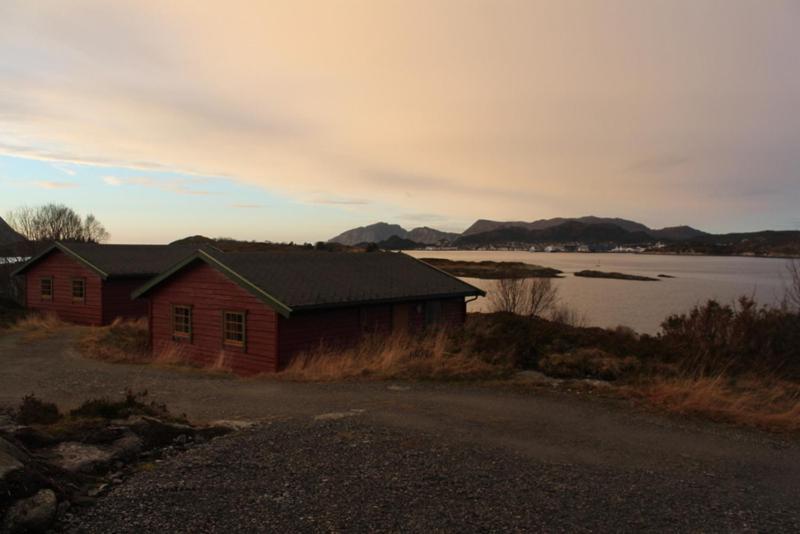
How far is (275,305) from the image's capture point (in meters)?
16.2

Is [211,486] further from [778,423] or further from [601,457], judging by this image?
[778,423]

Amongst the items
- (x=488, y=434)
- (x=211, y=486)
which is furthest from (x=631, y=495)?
(x=211, y=486)

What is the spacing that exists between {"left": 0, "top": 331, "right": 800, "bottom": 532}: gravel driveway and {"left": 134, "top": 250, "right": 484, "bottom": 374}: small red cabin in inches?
191

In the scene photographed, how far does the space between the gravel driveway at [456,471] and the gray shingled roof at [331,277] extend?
5.53 metres

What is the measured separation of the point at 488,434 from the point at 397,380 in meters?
4.87

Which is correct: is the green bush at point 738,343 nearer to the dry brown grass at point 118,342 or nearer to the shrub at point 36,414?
the shrub at point 36,414

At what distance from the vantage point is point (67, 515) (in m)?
5.34

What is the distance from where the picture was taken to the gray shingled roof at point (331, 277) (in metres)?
17.2

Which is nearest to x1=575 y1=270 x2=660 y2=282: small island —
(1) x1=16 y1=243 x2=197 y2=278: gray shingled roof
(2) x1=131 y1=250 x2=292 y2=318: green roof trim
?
(1) x1=16 y1=243 x2=197 y2=278: gray shingled roof

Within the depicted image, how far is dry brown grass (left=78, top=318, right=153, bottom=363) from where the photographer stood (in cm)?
1895

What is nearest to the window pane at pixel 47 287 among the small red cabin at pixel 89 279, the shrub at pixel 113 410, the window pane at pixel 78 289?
the small red cabin at pixel 89 279

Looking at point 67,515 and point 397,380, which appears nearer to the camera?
point 67,515

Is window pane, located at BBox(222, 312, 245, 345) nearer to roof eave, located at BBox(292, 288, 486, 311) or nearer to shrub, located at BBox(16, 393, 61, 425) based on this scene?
roof eave, located at BBox(292, 288, 486, 311)

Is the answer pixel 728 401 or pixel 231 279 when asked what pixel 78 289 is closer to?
pixel 231 279
